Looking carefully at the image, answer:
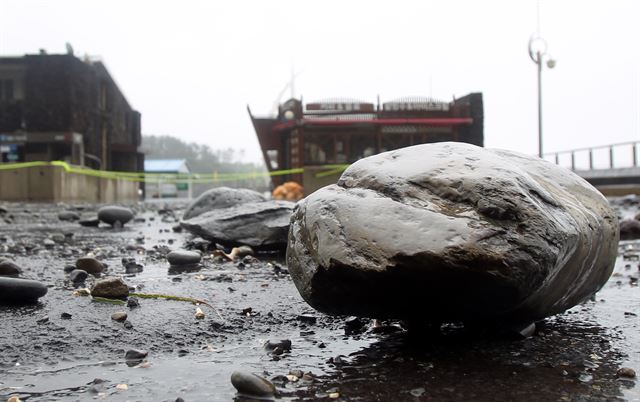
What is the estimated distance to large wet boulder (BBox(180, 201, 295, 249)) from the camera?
5.35 metres

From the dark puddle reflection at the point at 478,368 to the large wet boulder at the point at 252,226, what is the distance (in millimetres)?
2925

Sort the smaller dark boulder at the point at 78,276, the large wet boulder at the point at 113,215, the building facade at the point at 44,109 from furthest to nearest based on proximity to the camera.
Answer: the building facade at the point at 44,109 < the large wet boulder at the point at 113,215 < the smaller dark boulder at the point at 78,276

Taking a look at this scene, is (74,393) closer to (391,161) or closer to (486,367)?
(486,367)

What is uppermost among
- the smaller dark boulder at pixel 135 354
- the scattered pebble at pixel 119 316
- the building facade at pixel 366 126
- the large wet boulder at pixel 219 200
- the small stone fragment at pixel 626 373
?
the building facade at pixel 366 126

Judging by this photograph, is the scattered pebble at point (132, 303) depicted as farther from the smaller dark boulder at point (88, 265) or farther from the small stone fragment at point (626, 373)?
the small stone fragment at point (626, 373)

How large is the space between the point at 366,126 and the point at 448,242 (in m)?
23.1

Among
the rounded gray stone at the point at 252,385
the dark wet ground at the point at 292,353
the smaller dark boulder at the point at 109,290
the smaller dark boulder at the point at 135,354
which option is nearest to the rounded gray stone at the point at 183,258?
the dark wet ground at the point at 292,353

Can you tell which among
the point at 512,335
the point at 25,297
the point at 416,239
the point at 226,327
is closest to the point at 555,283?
the point at 512,335

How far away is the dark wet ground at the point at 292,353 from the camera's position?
188 centimetres

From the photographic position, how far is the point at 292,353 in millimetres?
2301

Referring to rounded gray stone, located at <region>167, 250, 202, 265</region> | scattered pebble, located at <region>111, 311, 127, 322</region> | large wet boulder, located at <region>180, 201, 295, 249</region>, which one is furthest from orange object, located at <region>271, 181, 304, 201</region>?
scattered pebble, located at <region>111, 311, 127, 322</region>

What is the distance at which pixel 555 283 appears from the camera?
2309 millimetres

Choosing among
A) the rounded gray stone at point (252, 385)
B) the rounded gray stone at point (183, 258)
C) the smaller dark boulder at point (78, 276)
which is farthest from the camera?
the rounded gray stone at point (183, 258)

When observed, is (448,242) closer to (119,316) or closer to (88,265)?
(119,316)
